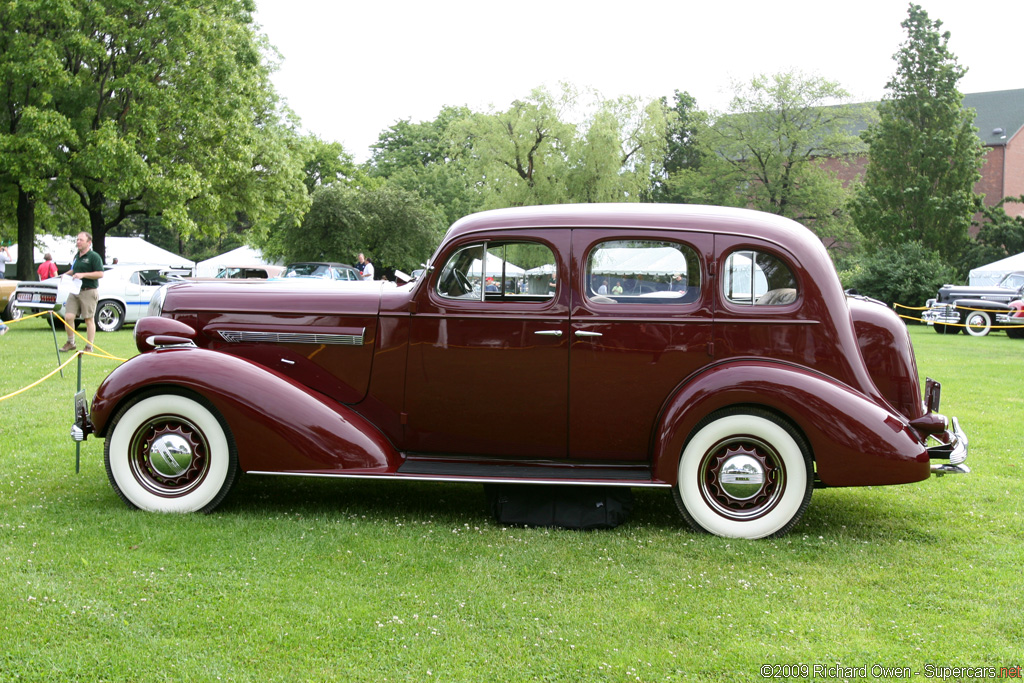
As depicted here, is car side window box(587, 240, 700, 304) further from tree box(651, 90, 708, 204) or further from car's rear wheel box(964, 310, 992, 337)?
tree box(651, 90, 708, 204)

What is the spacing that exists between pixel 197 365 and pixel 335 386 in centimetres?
87

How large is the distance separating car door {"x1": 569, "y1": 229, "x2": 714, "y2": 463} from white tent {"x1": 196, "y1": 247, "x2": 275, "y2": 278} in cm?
4015

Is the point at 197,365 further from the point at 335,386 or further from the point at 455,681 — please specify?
the point at 455,681

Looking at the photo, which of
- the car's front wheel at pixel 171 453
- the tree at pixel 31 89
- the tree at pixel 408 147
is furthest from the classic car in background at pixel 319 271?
the tree at pixel 408 147

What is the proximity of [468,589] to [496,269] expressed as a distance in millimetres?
2137

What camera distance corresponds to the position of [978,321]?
2352 cm

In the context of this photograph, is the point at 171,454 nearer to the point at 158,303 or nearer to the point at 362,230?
the point at 158,303

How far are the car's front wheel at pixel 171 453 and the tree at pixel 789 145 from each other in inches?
1785

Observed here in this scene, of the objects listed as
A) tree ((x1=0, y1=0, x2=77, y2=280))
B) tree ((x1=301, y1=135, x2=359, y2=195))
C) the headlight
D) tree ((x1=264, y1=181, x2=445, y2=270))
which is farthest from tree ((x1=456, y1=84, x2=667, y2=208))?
the headlight

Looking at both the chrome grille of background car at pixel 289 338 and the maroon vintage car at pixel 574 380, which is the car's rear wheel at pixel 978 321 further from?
the chrome grille of background car at pixel 289 338

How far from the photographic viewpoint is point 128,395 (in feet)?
16.5

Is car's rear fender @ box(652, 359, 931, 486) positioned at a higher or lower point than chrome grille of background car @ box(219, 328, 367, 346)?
lower

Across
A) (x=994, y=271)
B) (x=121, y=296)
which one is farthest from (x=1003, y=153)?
(x=121, y=296)

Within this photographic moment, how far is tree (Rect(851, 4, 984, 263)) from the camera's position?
126ft
